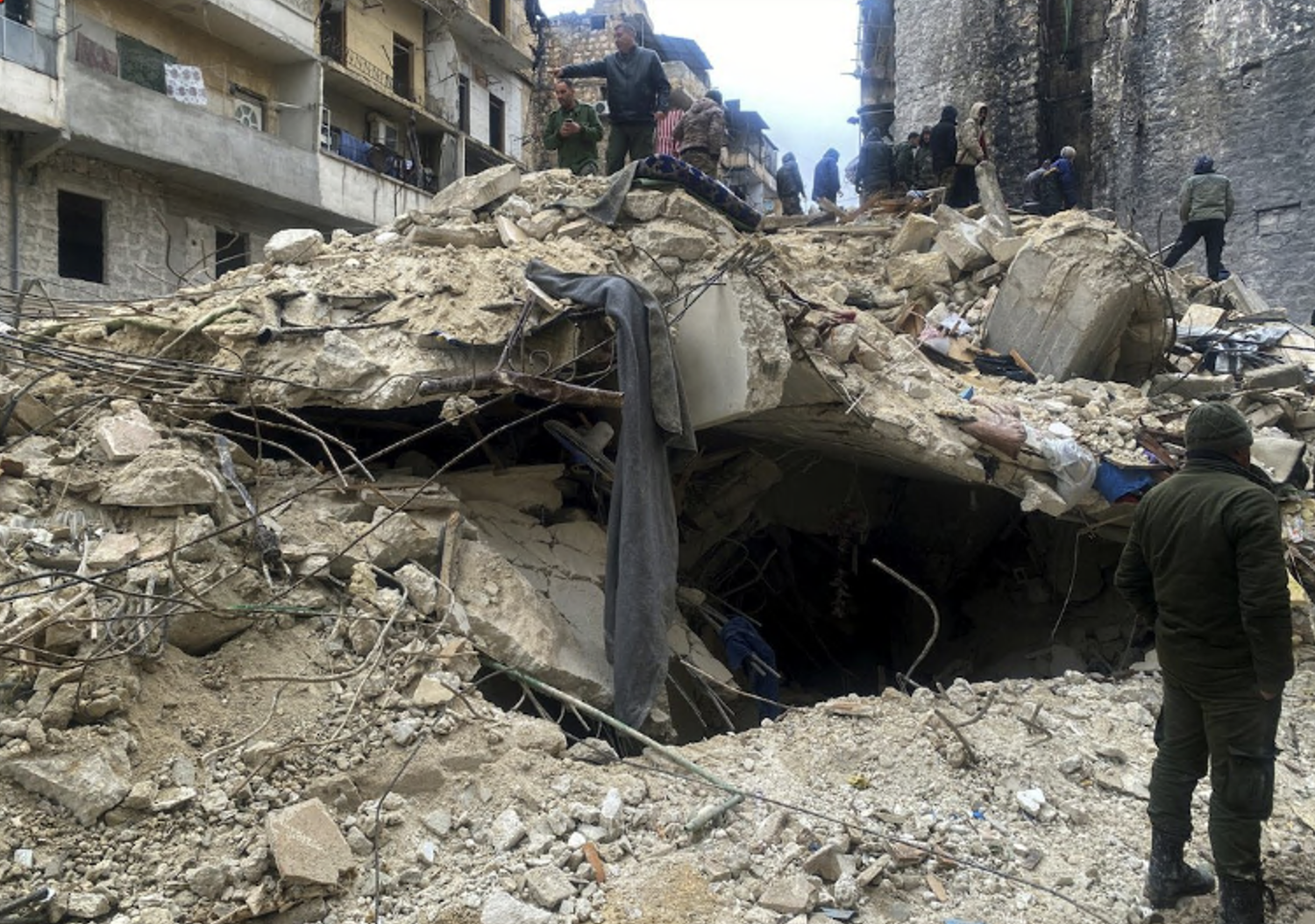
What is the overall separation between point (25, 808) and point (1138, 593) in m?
3.78

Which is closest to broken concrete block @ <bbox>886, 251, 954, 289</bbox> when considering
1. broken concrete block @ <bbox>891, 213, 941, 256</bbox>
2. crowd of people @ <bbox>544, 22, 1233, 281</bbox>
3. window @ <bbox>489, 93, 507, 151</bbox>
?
broken concrete block @ <bbox>891, 213, 941, 256</bbox>

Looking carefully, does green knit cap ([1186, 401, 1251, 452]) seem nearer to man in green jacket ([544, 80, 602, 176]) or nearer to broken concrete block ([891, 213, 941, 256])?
man in green jacket ([544, 80, 602, 176])

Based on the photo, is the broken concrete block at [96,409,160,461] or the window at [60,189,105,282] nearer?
the broken concrete block at [96,409,160,461]

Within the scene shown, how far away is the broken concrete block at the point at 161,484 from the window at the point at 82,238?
11445mm

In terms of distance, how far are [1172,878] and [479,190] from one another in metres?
5.19

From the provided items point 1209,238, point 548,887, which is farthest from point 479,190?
point 1209,238

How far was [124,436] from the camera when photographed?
4281 mm

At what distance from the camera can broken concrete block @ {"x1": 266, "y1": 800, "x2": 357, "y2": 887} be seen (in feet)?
9.71

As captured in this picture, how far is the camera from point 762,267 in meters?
5.64

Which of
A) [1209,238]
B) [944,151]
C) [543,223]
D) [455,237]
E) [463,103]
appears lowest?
[455,237]

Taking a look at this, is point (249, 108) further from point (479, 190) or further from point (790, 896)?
point (790, 896)

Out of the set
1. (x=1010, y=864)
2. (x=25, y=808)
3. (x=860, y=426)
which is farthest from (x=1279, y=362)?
(x=25, y=808)

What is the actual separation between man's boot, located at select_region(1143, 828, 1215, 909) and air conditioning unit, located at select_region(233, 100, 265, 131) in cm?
1715

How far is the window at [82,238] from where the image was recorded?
530 inches
